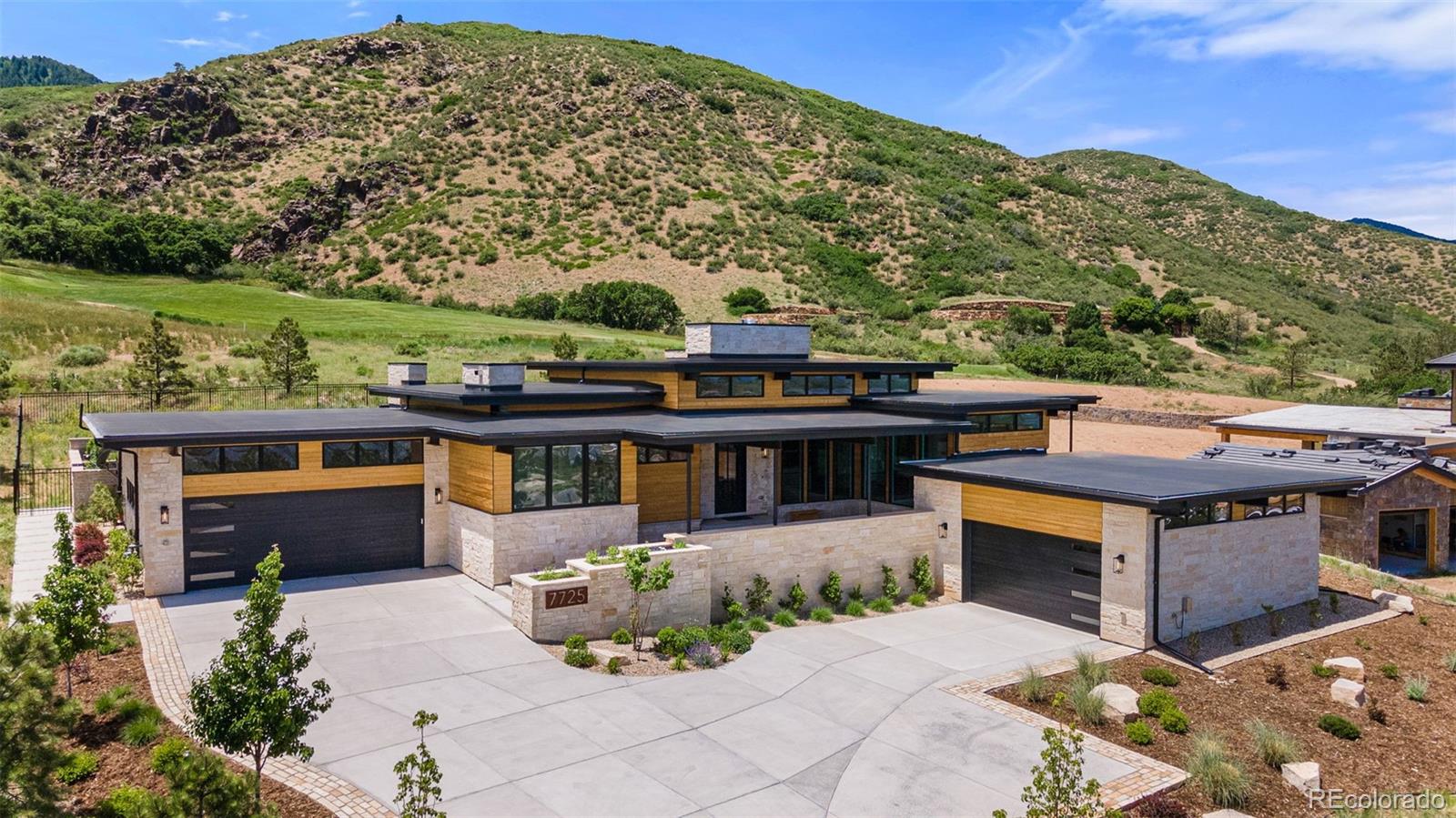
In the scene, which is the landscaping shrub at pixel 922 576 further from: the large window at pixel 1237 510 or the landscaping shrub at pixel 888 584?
the large window at pixel 1237 510

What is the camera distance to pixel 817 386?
2364 centimetres

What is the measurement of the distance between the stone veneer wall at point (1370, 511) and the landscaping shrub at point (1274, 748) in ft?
47.0

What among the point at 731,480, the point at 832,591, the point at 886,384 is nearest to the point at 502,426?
the point at 731,480

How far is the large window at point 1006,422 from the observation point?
23438mm

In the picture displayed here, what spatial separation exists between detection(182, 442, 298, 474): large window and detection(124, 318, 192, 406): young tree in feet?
55.3

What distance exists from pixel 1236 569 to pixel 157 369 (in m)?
34.0

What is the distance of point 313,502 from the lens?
59.8 feet

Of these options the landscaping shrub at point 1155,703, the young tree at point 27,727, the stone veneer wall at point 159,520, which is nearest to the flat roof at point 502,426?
the stone veneer wall at point 159,520

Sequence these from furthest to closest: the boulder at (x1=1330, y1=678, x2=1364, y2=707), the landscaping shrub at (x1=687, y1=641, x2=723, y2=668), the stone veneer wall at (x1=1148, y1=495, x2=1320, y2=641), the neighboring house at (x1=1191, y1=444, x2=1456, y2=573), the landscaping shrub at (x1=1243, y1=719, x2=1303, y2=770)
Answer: the neighboring house at (x1=1191, y1=444, x2=1456, y2=573), the stone veneer wall at (x1=1148, y1=495, x2=1320, y2=641), the landscaping shrub at (x1=687, y1=641, x2=723, y2=668), the boulder at (x1=1330, y1=678, x2=1364, y2=707), the landscaping shrub at (x1=1243, y1=719, x2=1303, y2=770)

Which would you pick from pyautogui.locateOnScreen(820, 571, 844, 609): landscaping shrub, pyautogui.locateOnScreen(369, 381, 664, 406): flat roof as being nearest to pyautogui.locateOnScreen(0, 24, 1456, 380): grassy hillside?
pyautogui.locateOnScreen(369, 381, 664, 406): flat roof

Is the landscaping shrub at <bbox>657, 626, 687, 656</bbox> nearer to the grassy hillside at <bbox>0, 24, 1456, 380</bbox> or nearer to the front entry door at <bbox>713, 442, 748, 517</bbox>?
the front entry door at <bbox>713, 442, 748, 517</bbox>

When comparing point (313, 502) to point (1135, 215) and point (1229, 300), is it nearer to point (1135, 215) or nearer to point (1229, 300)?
point (1229, 300)

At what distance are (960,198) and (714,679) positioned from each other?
81060mm

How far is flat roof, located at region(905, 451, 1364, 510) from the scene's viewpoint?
51.8 feet
